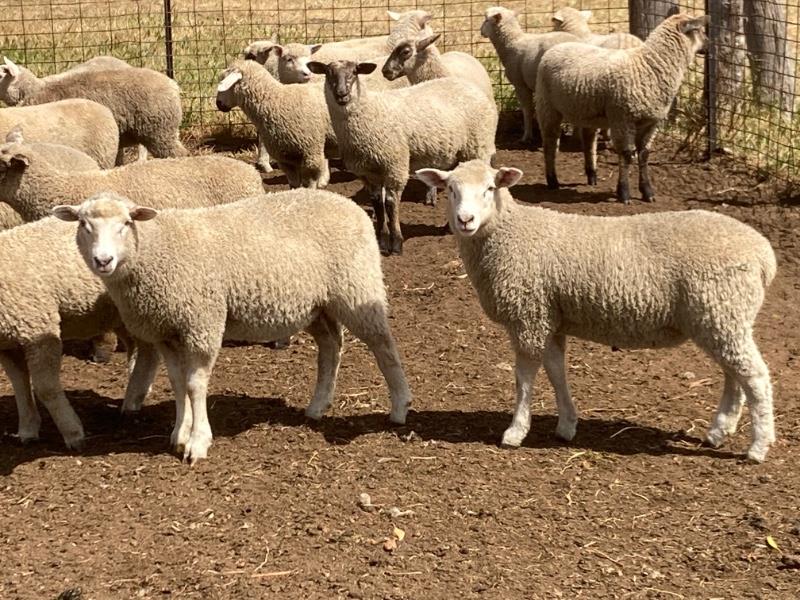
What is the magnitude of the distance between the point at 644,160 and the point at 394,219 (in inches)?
95.1

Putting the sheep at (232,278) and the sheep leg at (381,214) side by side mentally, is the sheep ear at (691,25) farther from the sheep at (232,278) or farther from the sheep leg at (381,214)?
the sheep at (232,278)

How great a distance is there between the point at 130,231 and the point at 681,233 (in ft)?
9.11

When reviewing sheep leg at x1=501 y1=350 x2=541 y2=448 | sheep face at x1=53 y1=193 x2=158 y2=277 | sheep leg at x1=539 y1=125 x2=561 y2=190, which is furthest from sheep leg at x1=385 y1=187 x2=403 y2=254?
sheep face at x1=53 y1=193 x2=158 y2=277

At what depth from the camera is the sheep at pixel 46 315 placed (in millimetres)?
6457

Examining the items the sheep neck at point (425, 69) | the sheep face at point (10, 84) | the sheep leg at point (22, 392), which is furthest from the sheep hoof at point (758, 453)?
the sheep face at point (10, 84)

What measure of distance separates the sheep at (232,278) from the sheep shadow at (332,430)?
0.18 metres

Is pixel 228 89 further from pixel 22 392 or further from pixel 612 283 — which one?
pixel 612 283

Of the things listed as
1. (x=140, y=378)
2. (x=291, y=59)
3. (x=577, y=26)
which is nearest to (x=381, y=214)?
(x=291, y=59)

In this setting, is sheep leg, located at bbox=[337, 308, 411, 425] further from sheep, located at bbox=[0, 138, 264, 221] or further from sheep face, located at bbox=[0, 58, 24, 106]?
sheep face, located at bbox=[0, 58, 24, 106]

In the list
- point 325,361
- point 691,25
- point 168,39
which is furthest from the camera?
point 168,39

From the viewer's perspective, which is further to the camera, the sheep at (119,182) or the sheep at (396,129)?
the sheep at (396,129)

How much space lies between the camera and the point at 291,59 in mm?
12086

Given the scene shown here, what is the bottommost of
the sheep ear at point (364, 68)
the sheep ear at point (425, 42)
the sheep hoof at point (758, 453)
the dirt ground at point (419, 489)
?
the dirt ground at point (419, 489)

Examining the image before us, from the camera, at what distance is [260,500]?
5836 millimetres
